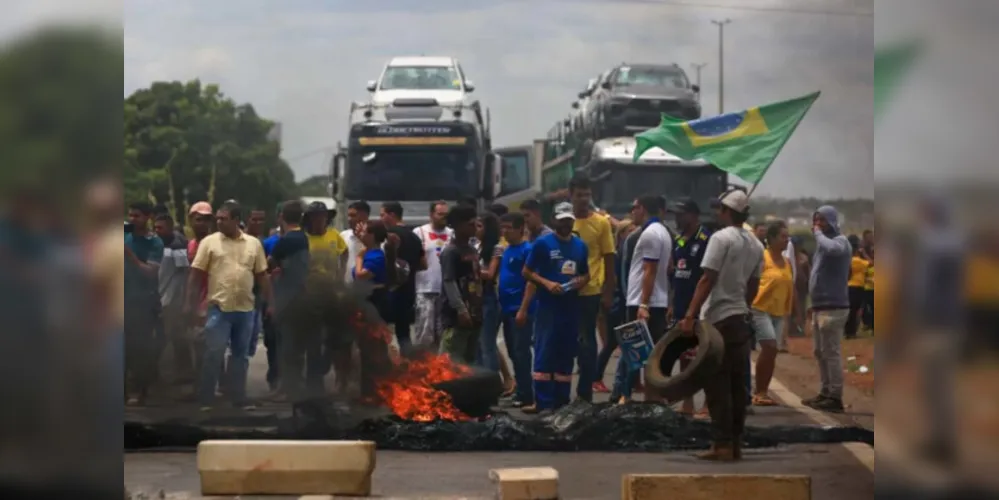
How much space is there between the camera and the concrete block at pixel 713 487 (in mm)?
5805

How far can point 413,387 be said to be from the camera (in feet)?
22.4

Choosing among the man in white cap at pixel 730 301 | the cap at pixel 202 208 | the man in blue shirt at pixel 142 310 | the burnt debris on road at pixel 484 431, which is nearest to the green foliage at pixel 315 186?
the cap at pixel 202 208

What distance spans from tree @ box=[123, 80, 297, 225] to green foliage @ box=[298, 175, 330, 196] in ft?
0.17

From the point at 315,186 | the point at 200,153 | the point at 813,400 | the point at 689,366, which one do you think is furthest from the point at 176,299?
the point at 813,400

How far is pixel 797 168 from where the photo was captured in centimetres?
641

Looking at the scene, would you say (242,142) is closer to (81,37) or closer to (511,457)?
(81,37)

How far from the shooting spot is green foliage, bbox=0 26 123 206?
553 centimetres

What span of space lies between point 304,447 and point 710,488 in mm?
1817

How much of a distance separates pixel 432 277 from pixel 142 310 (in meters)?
1.52

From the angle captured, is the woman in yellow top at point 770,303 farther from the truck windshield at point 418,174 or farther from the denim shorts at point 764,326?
the truck windshield at point 418,174

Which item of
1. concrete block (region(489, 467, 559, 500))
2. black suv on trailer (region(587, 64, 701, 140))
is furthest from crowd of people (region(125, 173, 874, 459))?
concrete block (region(489, 467, 559, 500))

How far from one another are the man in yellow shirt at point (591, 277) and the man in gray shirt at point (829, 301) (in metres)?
1.08

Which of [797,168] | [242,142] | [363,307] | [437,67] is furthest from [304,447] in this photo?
[797,168]

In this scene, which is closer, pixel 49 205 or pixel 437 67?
pixel 49 205
